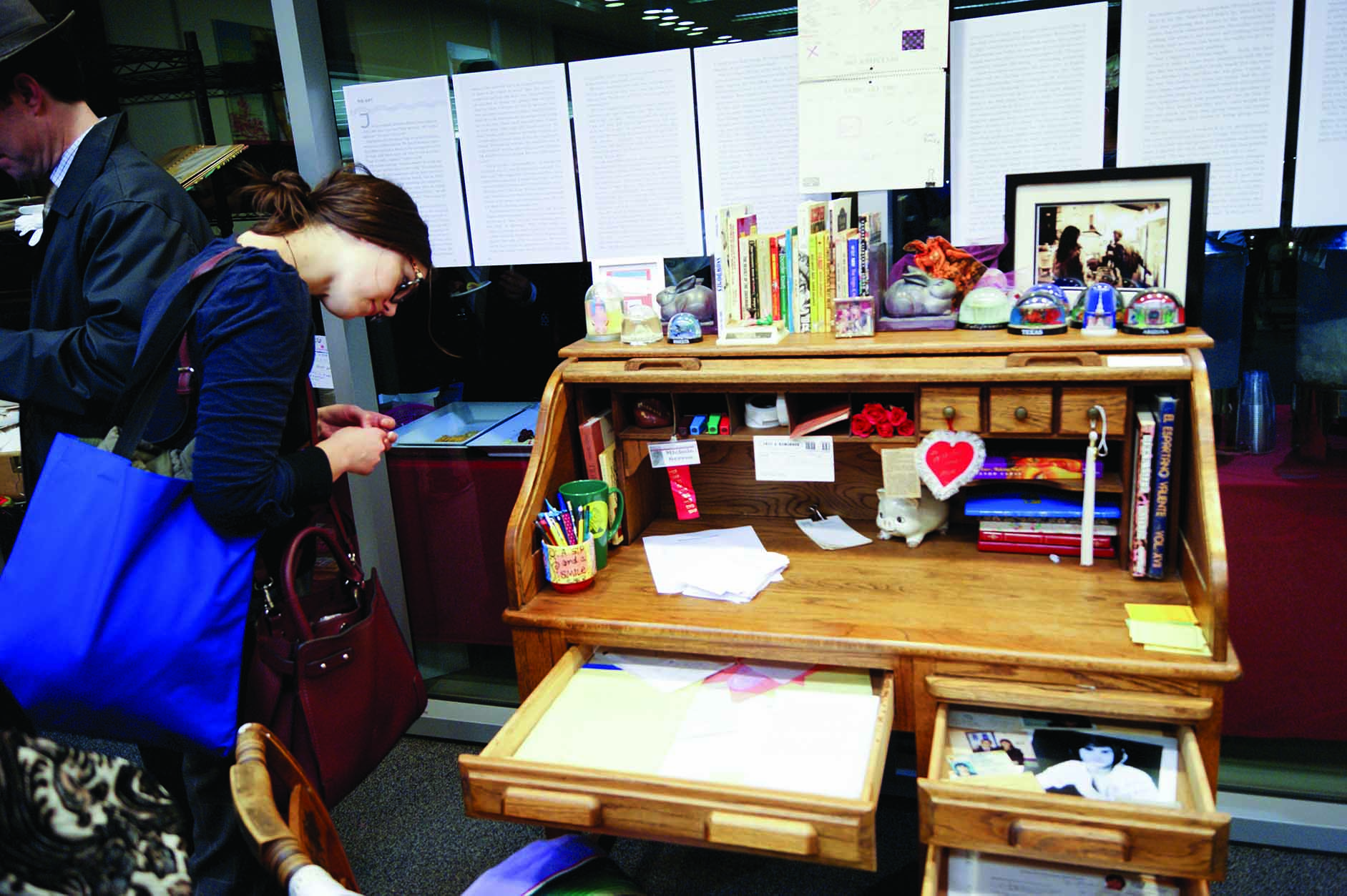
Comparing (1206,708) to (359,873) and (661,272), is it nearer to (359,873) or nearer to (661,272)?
(661,272)

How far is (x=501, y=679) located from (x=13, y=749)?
7.02 ft

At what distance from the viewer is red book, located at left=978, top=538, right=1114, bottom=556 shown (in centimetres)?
182

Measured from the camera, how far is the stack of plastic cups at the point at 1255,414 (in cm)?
200

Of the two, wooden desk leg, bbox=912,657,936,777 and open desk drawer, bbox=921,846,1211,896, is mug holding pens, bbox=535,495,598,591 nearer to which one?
wooden desk leg, bbox=912,657,936,777

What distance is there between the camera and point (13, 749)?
69 cm

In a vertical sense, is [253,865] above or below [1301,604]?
below

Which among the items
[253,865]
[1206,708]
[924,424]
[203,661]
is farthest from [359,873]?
[1206,708]

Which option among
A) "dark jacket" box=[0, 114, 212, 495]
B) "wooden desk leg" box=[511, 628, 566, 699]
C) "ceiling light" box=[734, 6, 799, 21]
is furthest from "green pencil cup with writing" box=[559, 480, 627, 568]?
"ceiling light" box=[734, 6, 799, 21]

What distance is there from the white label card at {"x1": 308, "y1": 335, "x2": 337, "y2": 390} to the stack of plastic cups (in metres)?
2.16

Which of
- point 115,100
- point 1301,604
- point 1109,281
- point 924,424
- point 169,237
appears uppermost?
point 115,100

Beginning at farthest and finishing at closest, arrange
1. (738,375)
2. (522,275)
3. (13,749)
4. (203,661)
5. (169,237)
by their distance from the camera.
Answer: (522,275), (738,375), (169,237), (203,661), (13,749)

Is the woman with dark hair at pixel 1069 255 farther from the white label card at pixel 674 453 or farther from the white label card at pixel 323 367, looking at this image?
the white label card at pixel 323 367

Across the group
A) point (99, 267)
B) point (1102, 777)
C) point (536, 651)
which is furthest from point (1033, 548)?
point (99, 267)

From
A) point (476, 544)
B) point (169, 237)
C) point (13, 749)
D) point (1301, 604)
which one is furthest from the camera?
point (476, 544)
